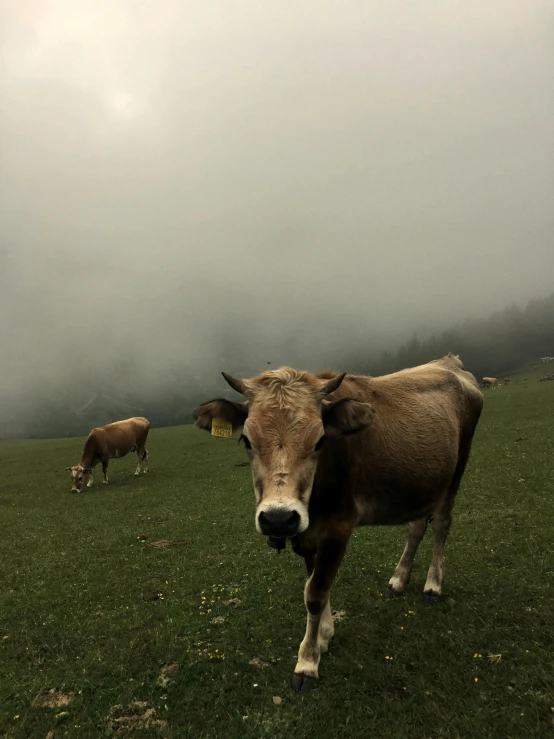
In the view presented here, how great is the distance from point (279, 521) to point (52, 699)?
4819 mm

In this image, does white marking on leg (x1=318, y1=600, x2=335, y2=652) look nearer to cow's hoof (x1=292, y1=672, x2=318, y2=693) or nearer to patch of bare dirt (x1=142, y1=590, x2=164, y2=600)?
cow's hoof (x1=292, y1=672, x2=318, y2=693)

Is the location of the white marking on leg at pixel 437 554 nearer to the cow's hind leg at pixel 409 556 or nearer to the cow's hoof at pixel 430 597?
the cow's hoof at pixel 430 597

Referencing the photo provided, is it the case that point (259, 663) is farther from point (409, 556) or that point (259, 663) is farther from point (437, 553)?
point (437, 553)

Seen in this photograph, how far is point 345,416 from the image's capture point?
5195mm

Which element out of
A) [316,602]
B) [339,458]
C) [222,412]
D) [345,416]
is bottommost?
[316,602]

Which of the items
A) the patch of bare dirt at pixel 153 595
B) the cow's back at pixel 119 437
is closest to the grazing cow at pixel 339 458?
the patch of bare dirt at pixel 153 595

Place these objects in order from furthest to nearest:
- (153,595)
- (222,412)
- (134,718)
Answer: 1. (153,595)
2. (222,412)
3. (134,718)

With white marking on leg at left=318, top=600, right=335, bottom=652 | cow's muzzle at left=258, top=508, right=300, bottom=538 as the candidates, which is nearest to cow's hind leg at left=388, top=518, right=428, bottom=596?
white marking on leg at left=318, top=600, right=335, bottom=652

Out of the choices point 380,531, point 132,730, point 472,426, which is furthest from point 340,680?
point 380,531

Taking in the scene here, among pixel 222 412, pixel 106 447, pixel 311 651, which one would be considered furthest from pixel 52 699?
pixel 106 447

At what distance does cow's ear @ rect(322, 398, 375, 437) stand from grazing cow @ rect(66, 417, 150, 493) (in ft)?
79.9

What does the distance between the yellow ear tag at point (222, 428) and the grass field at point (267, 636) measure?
3.48 meters

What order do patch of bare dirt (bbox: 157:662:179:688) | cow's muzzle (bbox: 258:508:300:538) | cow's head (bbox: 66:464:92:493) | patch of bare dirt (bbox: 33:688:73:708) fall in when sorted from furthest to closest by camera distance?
cow's head (bbox: 66:464:92:493)
patch of bare dirt (bbox: 157:662:179:688)
patch of bare dirt (bbox: 33:688:73:708)
cow's muzzle (bbox: 258:508:300:538)

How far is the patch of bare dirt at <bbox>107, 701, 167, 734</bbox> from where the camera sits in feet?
17.2
